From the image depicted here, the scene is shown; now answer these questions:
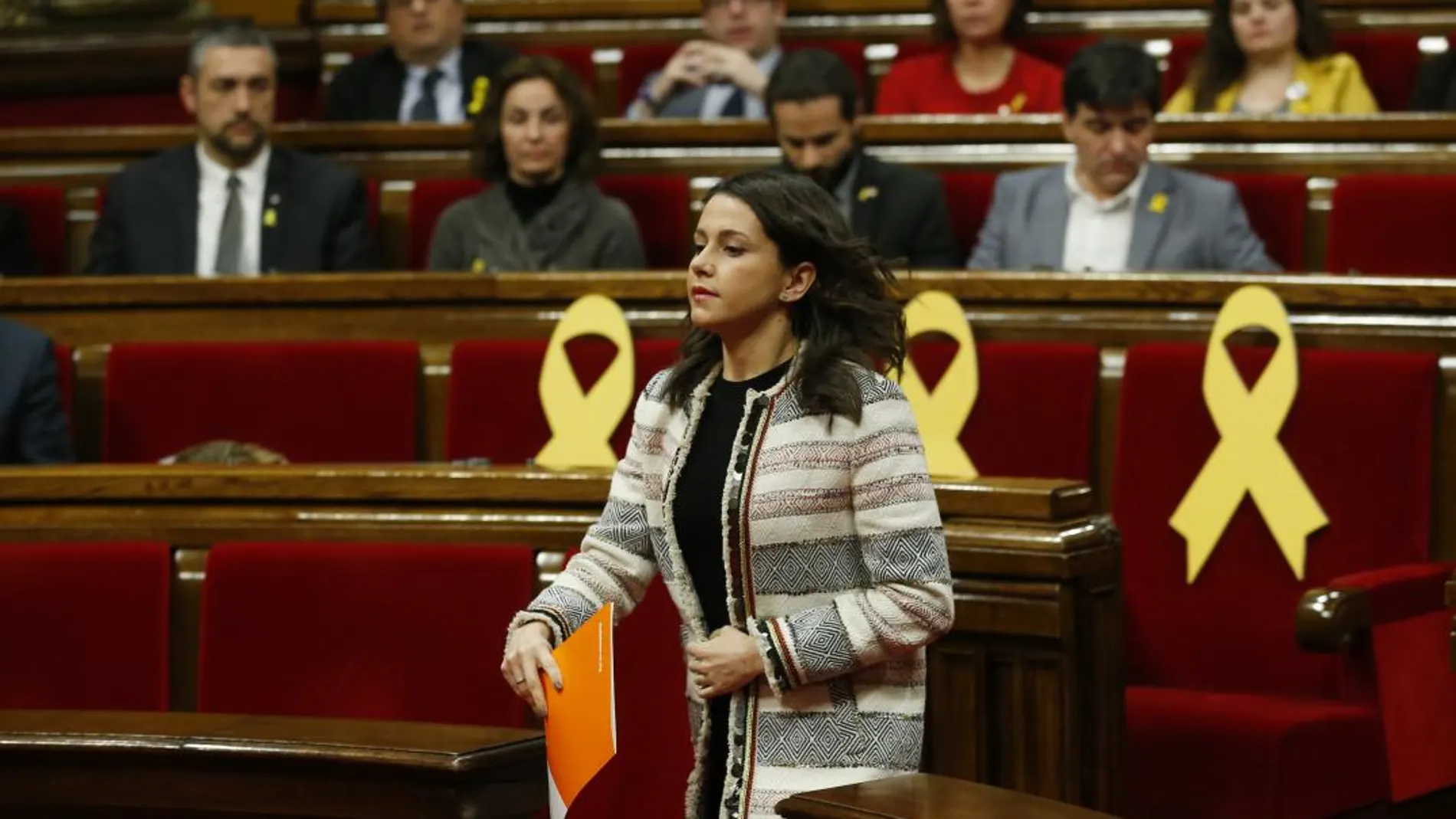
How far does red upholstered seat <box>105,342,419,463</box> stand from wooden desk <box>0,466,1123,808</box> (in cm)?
21

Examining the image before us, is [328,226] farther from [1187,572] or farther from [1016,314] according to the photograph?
[1187,572]

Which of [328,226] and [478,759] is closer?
[478,759]

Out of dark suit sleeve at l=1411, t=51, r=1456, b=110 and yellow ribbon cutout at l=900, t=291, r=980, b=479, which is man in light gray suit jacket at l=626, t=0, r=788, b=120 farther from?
yellow ribbon cutout at l=900, t=291, r=980, b=479

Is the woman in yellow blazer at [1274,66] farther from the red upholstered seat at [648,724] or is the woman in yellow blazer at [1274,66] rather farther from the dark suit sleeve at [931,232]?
the red upholstered seat at [648,724]

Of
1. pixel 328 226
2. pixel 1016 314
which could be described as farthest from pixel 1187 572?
pixel 328 226

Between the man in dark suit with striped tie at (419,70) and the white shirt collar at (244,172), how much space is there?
8.8 inches

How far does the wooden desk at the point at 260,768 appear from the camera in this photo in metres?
0.64

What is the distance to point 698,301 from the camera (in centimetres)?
62

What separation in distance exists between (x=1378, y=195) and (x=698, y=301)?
2.18ft

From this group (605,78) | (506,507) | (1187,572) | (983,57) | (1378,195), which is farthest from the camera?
(605,78)

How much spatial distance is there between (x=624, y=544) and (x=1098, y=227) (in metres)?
0.66

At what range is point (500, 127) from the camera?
53.6 inches

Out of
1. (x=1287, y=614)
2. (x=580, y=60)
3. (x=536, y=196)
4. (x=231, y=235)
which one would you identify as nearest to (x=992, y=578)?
(x=1287, y=614)

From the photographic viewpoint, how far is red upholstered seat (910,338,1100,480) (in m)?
0.97
